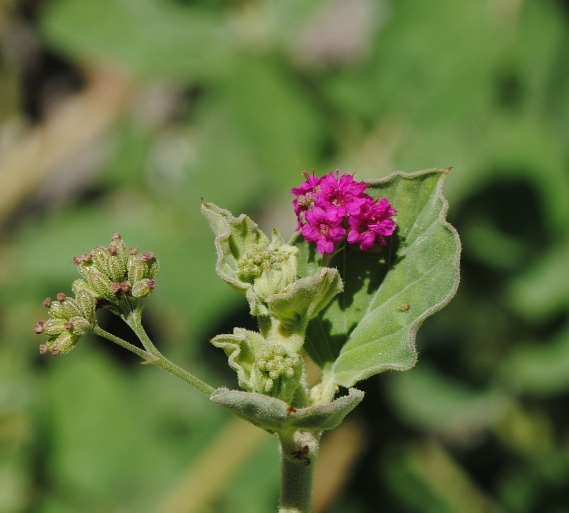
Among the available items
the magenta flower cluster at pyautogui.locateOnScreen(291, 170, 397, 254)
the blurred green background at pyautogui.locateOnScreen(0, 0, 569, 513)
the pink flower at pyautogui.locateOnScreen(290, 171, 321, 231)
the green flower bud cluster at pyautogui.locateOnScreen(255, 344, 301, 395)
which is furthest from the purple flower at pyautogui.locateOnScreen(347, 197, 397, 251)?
the blurred green background at pyautogui.locateOnScreen(0, 0, 569, 513)

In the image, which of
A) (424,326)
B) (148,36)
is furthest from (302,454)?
(148,36)

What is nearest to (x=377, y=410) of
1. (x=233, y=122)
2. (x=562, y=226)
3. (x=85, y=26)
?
(x=562, y=226)

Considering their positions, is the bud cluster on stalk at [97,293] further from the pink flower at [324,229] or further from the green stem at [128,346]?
the pink flower at [324,229]

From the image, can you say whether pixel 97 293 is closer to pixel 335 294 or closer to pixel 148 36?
pixel 335 294

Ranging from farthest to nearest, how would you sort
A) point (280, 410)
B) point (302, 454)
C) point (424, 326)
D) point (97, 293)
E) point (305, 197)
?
point (424, 326)
point (305, 197)
point (97, 293)
point (302, 454)
point (280, 410)

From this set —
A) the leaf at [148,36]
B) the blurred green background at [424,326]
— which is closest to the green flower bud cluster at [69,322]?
the blurred green background at [424,326]

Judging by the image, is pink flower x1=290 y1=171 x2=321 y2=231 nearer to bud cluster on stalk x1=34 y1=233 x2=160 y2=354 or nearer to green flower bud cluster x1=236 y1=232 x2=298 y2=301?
green flower bud cluster x1=236 y1=232 x2=298 y2=301
